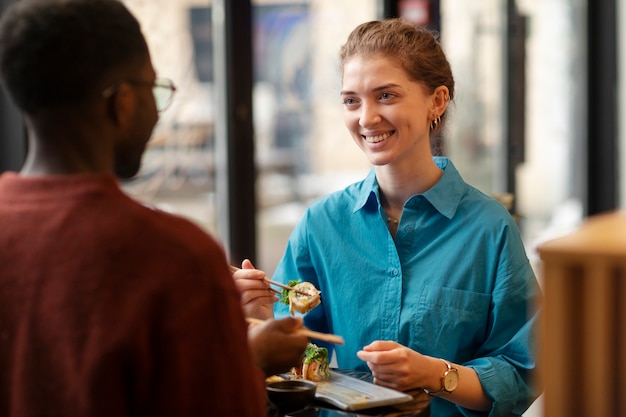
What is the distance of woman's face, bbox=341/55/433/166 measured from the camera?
6.91 feet

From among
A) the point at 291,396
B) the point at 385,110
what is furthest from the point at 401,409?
the point at 385,110

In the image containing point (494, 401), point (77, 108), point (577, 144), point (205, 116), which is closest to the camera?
point (77, 108)

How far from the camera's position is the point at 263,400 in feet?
4.14

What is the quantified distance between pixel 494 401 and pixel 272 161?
89.9 inches

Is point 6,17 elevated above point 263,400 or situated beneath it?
elevated above

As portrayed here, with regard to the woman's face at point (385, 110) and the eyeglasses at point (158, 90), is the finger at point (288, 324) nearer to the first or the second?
the eyeglasses at point (158, 90)

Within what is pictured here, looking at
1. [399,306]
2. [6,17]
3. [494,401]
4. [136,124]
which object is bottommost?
[494,401]

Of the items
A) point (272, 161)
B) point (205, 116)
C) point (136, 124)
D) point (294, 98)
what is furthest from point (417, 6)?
point (136, 124)

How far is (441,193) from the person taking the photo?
7.02 feet

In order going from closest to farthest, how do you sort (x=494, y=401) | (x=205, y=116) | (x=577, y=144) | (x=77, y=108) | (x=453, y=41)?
(x=77, y=108), (x=494, y=401), (x=205, y=116), (x=453, y=41), (x=577, y=144)

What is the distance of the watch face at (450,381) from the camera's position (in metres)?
1.90

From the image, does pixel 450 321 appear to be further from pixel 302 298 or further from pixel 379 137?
pixel 379 137

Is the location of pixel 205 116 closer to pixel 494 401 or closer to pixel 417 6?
pixel 417 6

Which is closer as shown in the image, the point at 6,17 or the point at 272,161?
the point at 6,17
